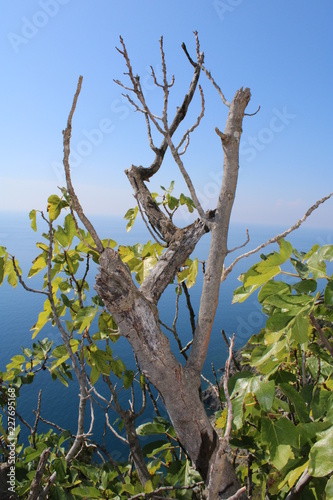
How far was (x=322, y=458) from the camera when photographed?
691 mm

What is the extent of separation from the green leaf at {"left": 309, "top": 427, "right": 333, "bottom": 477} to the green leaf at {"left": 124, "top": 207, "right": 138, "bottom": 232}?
1.25m

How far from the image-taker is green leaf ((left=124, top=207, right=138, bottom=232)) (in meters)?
1.69

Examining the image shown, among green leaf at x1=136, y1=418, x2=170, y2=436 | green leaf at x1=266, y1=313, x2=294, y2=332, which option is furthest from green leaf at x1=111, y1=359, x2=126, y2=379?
green leaf at x1=266, y1=313, x2=294, y2=332

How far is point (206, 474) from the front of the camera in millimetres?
1038

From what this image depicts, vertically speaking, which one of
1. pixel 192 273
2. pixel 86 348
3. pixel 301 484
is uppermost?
pixel 192 273

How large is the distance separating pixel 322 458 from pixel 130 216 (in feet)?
4.49

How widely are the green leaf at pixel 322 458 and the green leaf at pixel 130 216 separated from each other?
125 cm

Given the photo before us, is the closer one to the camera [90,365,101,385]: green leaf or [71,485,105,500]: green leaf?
[71,485,105,500]: green leaf

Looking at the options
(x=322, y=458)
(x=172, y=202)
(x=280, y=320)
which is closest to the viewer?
(x=322, y=458)

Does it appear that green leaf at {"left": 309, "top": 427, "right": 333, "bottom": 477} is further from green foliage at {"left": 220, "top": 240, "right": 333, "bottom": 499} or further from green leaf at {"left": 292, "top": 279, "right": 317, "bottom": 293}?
green leaf at {"left": 292, "top": 279, "right": 317, "bottom": 293}

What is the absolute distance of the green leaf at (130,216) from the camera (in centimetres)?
169
